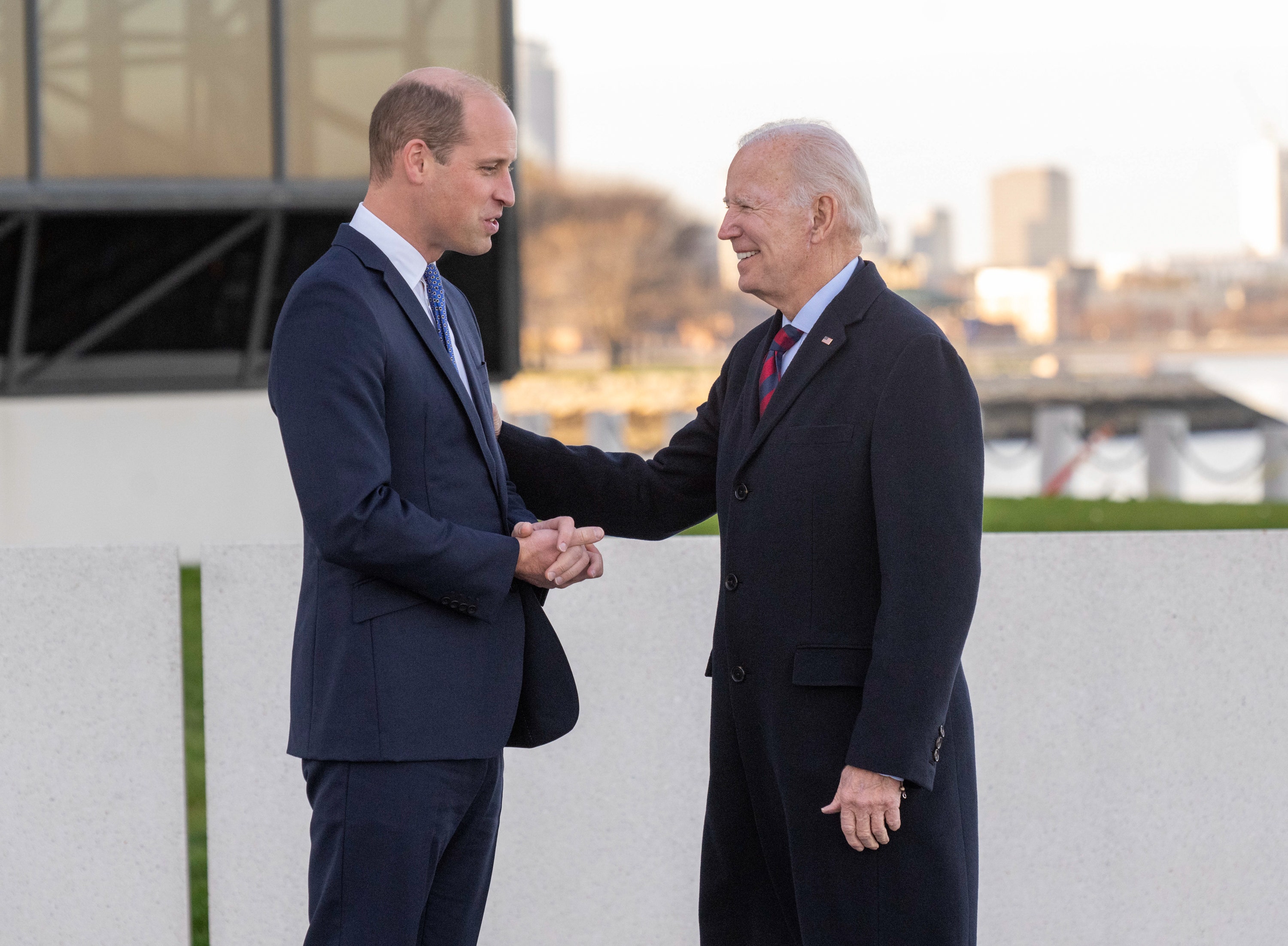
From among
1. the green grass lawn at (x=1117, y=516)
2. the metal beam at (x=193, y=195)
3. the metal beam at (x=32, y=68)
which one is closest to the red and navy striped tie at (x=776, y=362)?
the green grass lawn at (x=1117, y=516)

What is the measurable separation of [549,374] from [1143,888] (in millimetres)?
43180

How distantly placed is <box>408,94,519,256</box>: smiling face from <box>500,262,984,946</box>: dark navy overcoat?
617 mm

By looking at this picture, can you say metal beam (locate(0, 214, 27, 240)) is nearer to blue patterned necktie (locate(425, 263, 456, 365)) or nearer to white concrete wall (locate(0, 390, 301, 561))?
white concrete wall (locate(0, 390, 301, 561))

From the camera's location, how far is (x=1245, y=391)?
4503cm

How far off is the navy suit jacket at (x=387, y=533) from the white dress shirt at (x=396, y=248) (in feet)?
0.09

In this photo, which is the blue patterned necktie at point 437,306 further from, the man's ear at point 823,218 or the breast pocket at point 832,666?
the breast pocket at point 832,666

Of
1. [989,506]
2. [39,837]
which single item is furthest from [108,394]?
[39,837]

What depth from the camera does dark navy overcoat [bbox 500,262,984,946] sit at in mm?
2311

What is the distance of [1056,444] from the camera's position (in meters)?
16.2

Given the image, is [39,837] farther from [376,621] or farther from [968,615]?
[968,615]

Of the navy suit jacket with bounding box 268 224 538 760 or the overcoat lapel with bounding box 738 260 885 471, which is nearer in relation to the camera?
the navy suit jacket with bounding box 268 224 538 760

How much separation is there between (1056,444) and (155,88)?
423 inches

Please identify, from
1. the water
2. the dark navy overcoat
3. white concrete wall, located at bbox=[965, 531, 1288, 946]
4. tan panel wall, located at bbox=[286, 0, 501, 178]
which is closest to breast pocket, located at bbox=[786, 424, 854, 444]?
the dark navy overcoat

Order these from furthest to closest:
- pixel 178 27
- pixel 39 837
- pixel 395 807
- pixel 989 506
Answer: pixel 989 506, pixel 178 27, pixel 39 837, pixel 395 807
